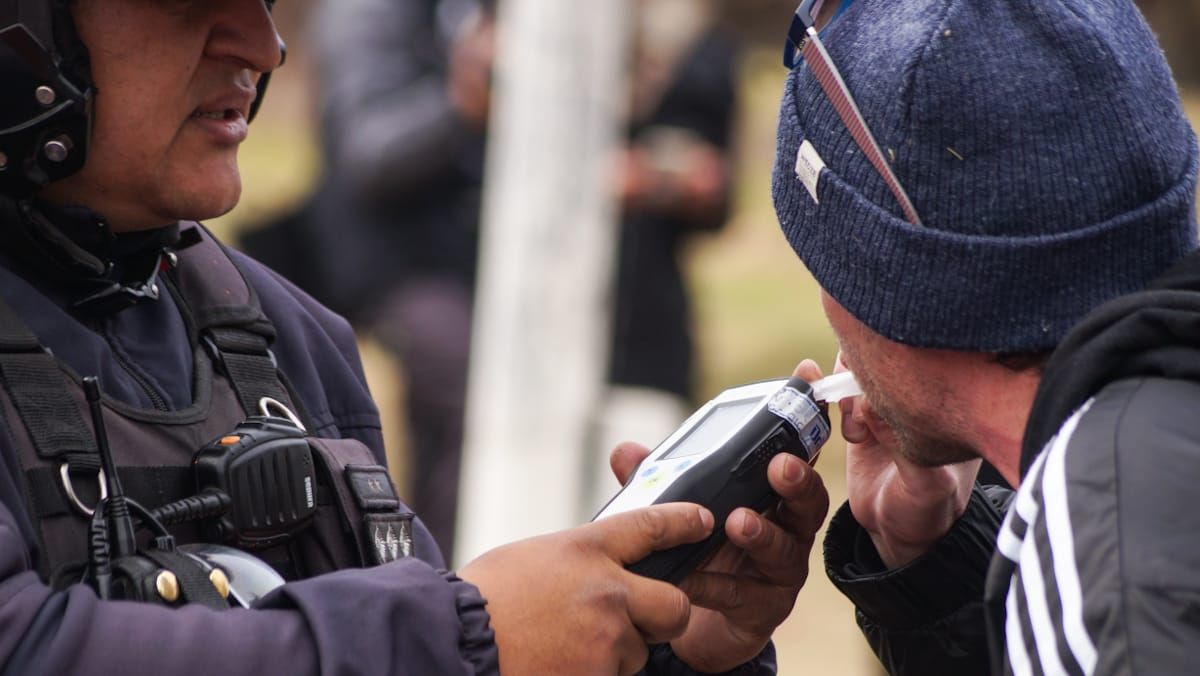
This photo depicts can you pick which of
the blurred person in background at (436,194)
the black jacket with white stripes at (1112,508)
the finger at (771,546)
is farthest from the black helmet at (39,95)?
the blurred person in background at (436,194)

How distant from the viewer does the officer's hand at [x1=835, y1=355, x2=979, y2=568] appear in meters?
2.38

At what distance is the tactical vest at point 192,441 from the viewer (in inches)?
76.1

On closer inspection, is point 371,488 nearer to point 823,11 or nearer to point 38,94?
point 38,94

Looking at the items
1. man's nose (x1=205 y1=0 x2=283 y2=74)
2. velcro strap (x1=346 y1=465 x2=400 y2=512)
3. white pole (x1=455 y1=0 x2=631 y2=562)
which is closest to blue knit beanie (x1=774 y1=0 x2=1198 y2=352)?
velcro strap (x1=346 y1=465 x2=400 y2=512)

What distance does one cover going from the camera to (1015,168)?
74.8 inches

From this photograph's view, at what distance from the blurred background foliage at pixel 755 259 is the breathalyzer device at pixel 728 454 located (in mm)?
3938

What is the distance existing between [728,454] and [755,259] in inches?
495

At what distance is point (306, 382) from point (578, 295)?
275cm

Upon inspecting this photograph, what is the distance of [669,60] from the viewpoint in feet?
19.4

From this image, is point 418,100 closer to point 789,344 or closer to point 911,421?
point 911,421

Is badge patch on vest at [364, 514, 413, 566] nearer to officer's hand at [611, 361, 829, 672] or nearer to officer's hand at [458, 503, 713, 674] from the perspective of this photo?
officer's hand at [458, 503, 713, 674]

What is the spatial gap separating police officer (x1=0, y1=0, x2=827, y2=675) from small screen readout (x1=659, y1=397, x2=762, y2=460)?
93 millimetres

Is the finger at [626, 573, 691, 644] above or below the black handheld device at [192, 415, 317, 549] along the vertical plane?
below

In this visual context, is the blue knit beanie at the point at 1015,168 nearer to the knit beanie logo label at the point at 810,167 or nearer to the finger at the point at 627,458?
the knit beanie logo label at the point at 810,167
